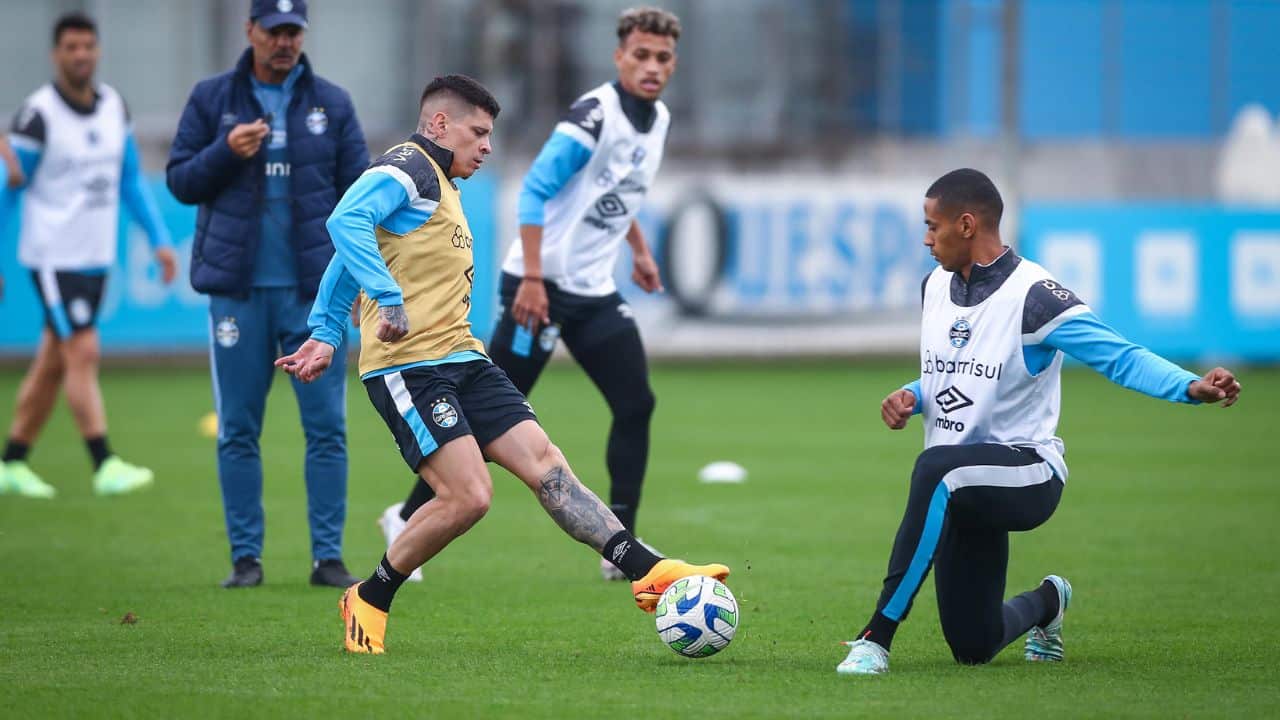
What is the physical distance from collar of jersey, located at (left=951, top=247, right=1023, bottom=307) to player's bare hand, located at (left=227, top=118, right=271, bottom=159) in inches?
124

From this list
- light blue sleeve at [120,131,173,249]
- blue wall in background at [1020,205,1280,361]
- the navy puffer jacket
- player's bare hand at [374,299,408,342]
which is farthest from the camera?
Result: blue wall in background at [1020,205,1280,361]

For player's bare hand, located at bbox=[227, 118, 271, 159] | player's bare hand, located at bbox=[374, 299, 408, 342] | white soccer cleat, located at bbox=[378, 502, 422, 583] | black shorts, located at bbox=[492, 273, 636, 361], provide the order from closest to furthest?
player's bare hand, located at bbox=[374, 299, 408, 342] < player's bare hand, located at bbox=[227, 118, 271, 159] < white soccer cleat, located at bbox=[378, 502, 422, 583] < black shorts, located at bbox=[492, 273, 636, 361]

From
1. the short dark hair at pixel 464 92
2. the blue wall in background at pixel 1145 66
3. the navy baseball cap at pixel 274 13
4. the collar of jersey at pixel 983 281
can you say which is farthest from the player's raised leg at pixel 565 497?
the blue wall in background at pixel 1145 66

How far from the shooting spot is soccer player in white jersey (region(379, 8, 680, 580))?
809 centimetres

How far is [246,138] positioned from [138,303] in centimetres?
1394

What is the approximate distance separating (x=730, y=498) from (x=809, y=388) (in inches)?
353

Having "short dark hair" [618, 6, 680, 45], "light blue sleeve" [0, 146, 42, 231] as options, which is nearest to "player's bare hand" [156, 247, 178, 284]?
"light blue sleeve" [0, 146, 42, 231]

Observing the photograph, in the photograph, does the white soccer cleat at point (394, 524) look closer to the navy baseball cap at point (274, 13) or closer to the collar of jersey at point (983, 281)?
the navy baseball cap at point (274, 13)

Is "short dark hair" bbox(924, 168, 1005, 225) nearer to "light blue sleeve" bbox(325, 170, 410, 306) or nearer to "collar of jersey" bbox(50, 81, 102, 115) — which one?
"light blue sleeve" bbox(325, 170, 410, 306)

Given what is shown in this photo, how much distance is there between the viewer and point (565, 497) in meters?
6.09

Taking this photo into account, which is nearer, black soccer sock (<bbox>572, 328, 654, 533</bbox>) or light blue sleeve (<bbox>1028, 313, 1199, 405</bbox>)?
light blue sleeve (<bbox>1028, 313, 1199, 405</bbox>)

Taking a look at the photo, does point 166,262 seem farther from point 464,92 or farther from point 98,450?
point 464,92

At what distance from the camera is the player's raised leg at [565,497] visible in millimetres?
6035

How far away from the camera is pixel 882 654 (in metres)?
5.65
